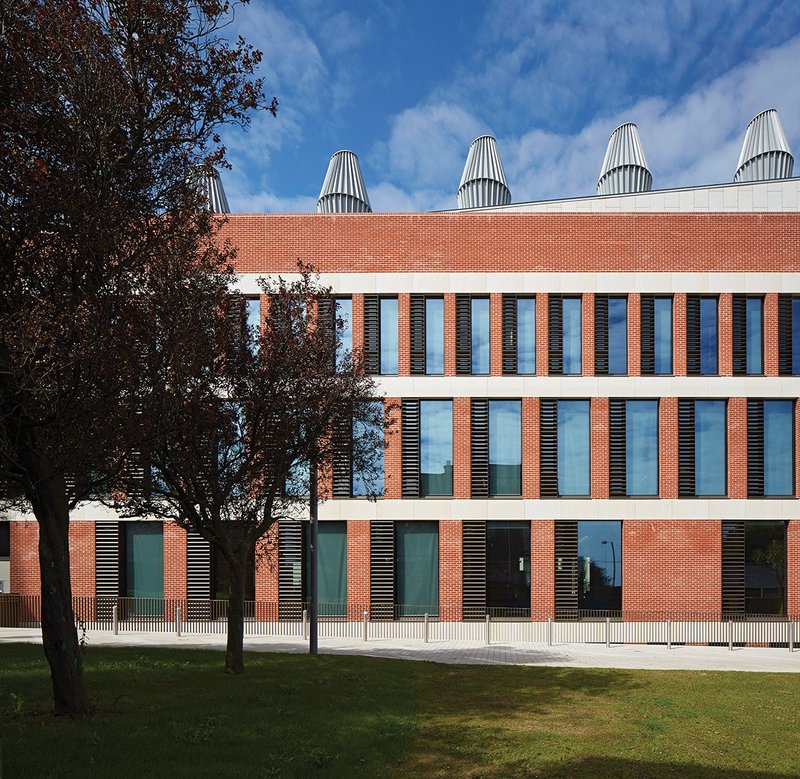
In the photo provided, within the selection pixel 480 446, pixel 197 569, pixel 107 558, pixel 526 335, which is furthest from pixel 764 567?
pixel 107 558

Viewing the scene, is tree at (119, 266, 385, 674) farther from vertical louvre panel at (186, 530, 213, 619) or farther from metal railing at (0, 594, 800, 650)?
vertical louvre panel at (186, 530, 213, 619)

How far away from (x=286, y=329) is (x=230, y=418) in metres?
2.30

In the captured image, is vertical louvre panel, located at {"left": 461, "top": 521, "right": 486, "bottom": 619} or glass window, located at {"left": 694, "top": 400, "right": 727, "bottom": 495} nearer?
vertical louvre panel, located at {"left": 461, "top": 521, "right": 486, "bottom": 619}

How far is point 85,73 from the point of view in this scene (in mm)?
8344

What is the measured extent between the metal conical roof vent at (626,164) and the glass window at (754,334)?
21.3 meters

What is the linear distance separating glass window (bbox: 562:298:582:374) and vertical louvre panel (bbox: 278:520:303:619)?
11.9 meters

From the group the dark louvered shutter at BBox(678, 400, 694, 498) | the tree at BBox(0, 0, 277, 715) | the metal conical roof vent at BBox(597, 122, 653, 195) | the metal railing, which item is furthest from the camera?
the metal conical roof vent at BBox(597, 122, 653, 195)

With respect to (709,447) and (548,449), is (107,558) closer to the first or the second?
(548,449)

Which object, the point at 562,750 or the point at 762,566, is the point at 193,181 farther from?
the point at 762,566

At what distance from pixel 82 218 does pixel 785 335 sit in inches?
1047

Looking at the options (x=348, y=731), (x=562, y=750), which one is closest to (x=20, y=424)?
(x=348, y=731)

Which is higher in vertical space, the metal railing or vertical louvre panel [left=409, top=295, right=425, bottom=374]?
vertical louvre panel [left=409, top=295, right=425, bottom=374]

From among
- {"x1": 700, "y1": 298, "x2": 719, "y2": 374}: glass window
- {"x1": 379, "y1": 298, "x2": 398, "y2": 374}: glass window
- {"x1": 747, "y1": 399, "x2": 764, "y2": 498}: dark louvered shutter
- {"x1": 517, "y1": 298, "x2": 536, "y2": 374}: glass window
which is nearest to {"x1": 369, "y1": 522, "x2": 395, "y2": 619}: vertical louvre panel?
{"x1": 379, "y1": 298, "x2": 398, "y2": 374}: glass window

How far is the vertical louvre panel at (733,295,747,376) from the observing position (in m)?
27.6
